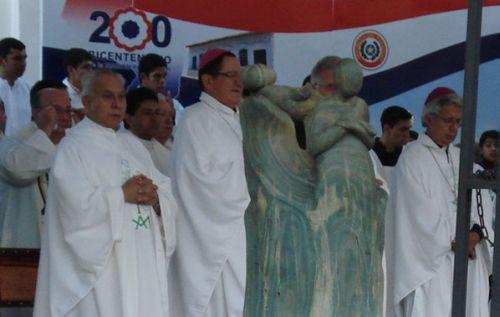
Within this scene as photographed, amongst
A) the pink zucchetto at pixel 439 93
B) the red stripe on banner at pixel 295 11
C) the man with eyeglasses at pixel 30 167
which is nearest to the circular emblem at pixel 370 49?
the red stripe on banner at pixel 295 11

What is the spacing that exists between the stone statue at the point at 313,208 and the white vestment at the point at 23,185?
2877 mm

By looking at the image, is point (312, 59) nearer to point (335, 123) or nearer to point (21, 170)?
point (21, 170)

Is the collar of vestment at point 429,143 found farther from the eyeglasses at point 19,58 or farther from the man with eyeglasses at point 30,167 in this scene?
the eyeglasses at point 19,58

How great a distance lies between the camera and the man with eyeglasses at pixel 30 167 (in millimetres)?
8133

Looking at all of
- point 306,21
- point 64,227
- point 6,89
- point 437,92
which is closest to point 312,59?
point 306,21

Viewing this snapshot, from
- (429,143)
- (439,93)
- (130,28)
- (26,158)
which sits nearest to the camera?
(26,158)

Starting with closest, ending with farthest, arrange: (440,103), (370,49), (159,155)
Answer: (159,155)
(440,103)
(370,49)

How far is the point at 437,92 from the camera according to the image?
9.57 meters

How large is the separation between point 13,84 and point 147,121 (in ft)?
5.05

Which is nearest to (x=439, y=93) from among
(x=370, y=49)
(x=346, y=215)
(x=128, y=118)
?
(x=370, y=49)

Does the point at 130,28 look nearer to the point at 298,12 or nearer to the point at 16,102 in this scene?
the point at 16,102

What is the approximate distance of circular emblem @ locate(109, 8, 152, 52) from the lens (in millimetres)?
10266

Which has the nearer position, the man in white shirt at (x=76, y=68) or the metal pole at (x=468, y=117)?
the metal pole at (x=468, y=117)

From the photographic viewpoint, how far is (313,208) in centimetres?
536
